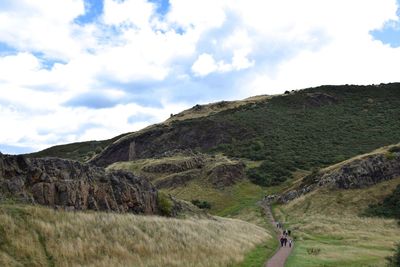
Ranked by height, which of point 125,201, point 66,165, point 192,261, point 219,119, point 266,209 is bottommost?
point 266,209

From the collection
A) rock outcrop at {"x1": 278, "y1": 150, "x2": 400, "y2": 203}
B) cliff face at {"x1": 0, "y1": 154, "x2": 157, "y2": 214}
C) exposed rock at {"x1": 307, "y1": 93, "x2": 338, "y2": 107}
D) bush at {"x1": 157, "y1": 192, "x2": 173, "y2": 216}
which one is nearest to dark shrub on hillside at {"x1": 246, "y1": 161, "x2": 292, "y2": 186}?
rock outcrop at {"x1": 278, "y1": 150, "x2": 400, "y2": 203}

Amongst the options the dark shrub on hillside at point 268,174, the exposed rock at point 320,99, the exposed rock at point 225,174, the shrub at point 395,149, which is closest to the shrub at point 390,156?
the shrub at point 395,149

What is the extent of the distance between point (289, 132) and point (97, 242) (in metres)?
113

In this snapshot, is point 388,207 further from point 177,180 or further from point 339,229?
point 177,180

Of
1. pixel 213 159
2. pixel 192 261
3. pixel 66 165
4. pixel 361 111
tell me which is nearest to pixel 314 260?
pixel 192 261

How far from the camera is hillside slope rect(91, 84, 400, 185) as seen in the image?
349 feet

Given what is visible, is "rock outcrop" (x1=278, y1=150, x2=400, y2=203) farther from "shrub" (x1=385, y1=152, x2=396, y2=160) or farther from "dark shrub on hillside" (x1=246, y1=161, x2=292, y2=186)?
"dark shrub on hillside" (x1=246, y1=161, x2=292, y2=186)

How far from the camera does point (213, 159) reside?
4067 inches

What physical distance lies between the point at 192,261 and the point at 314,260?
10.2m

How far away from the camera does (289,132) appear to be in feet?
421

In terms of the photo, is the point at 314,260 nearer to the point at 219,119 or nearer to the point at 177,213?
the point at 177,213

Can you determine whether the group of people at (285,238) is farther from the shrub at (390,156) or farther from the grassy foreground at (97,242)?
the shrub at (390,156)

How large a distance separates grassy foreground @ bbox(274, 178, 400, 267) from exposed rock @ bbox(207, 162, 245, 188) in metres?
17.0

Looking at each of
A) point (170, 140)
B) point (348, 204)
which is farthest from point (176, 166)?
point (348, 204)
